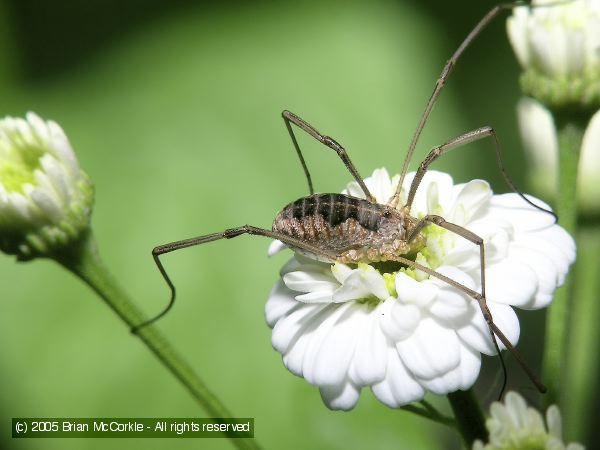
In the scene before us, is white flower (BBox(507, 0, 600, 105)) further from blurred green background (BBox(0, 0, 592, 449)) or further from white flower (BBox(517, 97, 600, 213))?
blurred green background (BBox(0, 0, 592, 449))

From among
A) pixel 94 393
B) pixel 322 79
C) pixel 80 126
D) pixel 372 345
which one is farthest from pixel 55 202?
pixel 322 79

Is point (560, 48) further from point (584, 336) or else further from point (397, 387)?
point (397, 387)

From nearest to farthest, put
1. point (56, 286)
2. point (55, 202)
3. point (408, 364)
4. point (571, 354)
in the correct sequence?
point (408, 364) → point (55, 202) → point (571, 354) → point (56, 286)

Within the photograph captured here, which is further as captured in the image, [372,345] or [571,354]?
[571,354]

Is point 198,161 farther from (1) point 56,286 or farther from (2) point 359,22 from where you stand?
(2) point 359,22

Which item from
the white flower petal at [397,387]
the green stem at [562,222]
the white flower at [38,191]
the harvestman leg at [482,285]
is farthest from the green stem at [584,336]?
the white flower at [38,191]

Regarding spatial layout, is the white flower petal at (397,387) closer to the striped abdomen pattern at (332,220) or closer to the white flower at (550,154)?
the striped abdomen pattern at (332,220)

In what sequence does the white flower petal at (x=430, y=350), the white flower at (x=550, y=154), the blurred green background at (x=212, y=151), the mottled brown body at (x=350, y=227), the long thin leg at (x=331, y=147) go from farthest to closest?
the blurred green background at (x=212, y=151) → the white flower at (x=550, y=154) → the long thin leg at (x=331, y=147) → the mottled brown body at (x=350, y=227) → the white flower petal at (x=430, y=350)
